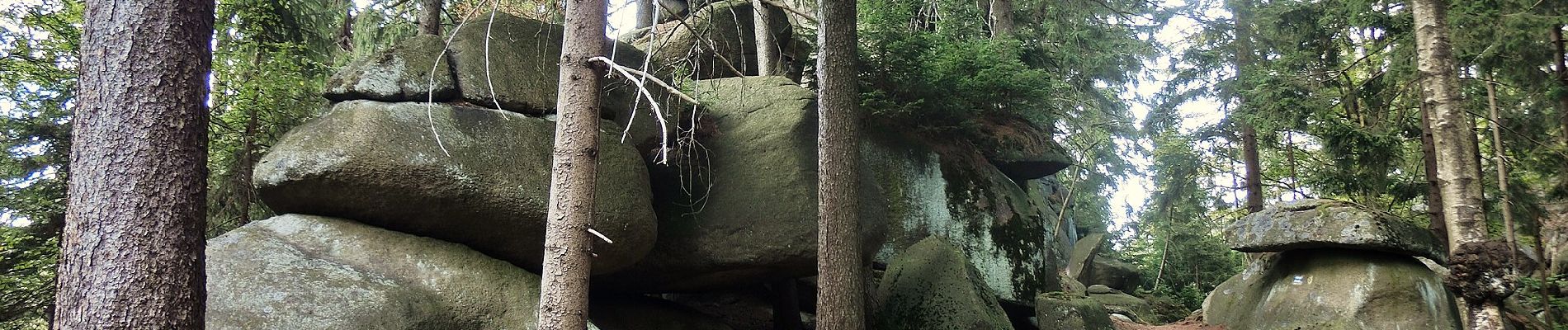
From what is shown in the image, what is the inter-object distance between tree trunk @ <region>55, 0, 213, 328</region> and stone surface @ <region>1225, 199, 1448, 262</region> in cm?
1247

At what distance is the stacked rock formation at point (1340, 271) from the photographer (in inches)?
404

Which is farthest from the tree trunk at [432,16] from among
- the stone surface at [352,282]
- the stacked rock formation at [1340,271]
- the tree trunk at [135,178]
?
the stacked rock formation at [1340,271]

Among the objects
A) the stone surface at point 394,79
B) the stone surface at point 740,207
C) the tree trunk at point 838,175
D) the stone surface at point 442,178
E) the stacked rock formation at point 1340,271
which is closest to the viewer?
the stone surface at point 442,178

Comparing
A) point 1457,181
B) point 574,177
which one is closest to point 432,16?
point 574,177

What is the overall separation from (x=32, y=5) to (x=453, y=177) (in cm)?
564

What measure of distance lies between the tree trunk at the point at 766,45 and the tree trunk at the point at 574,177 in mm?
5872

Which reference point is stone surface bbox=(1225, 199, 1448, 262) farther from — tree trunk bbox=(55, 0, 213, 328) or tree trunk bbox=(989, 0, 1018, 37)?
tree trunk bbox=(55, 0, 213, 328)

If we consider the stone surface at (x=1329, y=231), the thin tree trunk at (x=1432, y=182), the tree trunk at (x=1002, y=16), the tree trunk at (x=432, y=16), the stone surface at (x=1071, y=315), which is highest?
the tree trunk at (x=1002, y=16)

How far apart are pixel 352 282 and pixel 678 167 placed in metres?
3.58

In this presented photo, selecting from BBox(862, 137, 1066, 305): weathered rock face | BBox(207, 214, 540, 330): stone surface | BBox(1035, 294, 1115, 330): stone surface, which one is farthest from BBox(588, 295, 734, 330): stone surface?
BBox(1035, 294, 1115, 330): stone surface

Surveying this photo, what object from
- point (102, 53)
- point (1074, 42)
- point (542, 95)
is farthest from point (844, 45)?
point (1074, 42)

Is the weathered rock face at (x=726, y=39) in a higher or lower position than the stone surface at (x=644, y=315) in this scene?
higher

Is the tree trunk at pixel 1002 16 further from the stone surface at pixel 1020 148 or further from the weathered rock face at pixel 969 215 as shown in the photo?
the weathered rock face at pixel 969 215

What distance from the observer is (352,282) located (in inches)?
243
